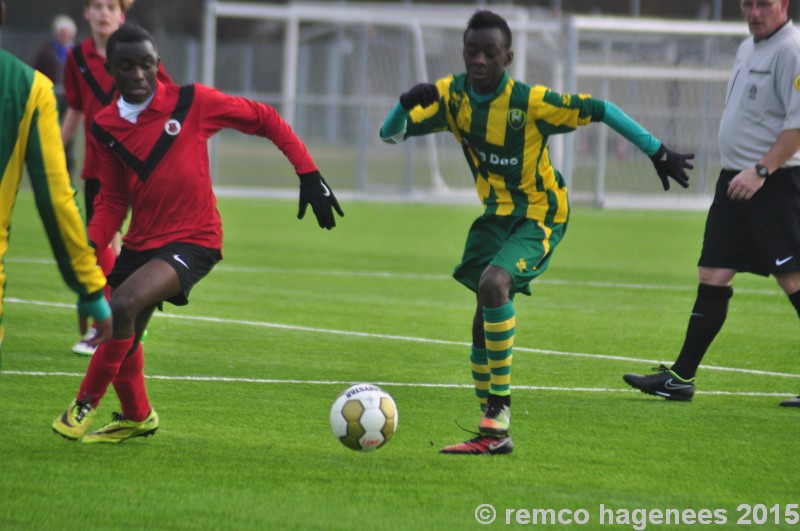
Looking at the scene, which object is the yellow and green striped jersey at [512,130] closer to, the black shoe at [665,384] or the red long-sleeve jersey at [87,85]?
the black shoe at [665,384]

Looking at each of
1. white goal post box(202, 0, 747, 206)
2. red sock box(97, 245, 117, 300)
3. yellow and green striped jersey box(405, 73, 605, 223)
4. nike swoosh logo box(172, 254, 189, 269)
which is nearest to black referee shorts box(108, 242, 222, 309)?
nike swoosh logo box(172, 254, 189, 269)

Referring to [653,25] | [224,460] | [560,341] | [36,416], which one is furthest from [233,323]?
[653,25]

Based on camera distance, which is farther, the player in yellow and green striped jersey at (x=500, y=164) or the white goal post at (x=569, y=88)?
the white goal post at (x=569, y=88)

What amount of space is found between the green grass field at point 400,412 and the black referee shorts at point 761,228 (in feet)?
2.42

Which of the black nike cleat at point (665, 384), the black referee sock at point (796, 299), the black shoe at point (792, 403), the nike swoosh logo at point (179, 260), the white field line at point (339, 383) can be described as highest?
the nike swoosh logo at point (179, 260)

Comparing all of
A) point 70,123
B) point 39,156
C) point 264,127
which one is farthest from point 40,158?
point 70,123

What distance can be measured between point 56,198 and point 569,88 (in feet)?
60.1

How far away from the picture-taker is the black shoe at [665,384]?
269 inches

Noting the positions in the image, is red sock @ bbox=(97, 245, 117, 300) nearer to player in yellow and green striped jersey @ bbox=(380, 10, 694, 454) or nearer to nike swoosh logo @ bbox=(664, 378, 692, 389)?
player in yellow and green striped jersey @ bbox=(380, 10, 694, 454)

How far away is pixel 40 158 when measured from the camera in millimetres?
4020

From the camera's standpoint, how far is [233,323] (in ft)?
29.8

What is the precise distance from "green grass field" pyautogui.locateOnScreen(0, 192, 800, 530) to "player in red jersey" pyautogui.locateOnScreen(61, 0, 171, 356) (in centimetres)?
83

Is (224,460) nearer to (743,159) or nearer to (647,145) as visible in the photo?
(647,145)

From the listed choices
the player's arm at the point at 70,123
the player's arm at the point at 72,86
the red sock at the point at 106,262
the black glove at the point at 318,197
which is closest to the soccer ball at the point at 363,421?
the black glove at the point at 318,197
